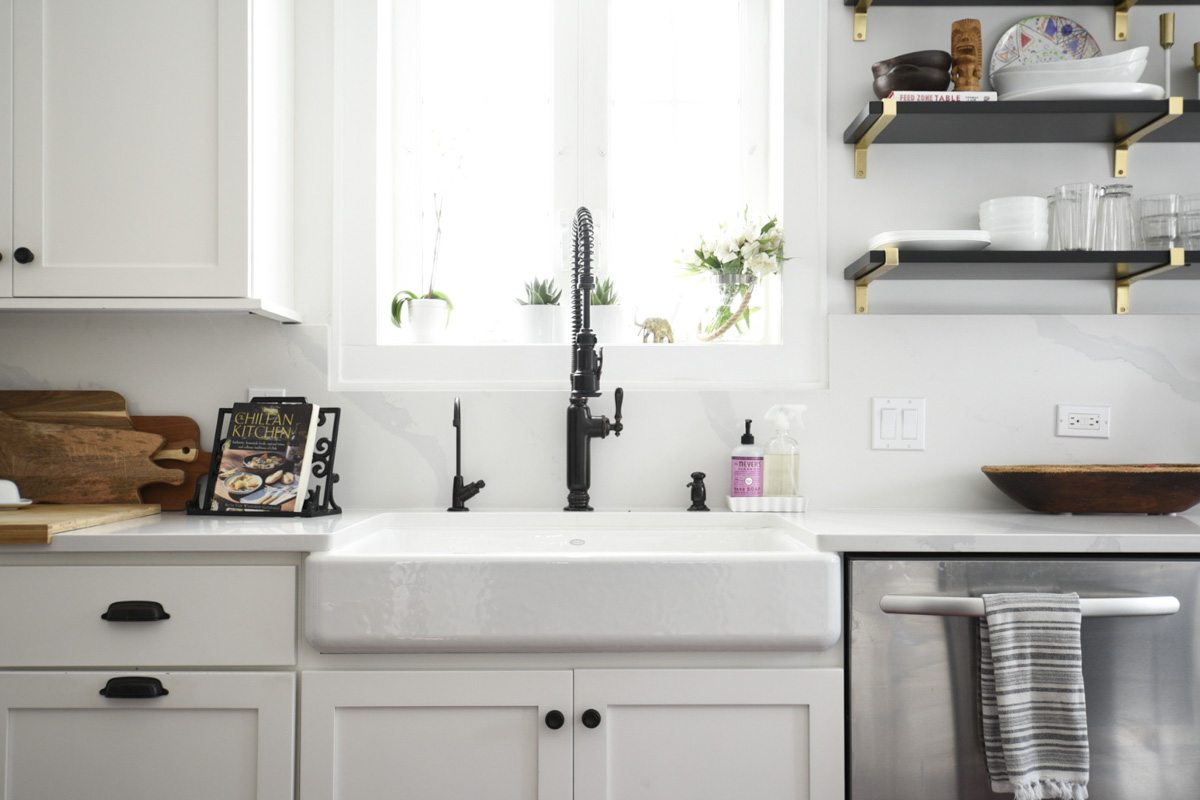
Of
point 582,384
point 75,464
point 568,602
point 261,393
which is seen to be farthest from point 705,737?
point 75,464

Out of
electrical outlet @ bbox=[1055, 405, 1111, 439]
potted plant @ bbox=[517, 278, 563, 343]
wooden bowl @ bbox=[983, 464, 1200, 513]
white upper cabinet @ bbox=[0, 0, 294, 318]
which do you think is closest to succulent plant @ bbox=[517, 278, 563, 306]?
potted plant @ bbox=[517, 278, 563, 343]

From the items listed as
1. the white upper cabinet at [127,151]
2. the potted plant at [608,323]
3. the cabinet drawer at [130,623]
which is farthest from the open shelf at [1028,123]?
the cabinet drawer at [130,623]

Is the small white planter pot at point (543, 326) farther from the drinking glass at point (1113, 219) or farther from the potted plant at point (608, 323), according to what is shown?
the drinking glass at point (1113, 219)

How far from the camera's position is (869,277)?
1.90 m

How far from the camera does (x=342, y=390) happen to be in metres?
1.95

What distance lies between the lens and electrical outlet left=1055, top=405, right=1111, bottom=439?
1.94 metres

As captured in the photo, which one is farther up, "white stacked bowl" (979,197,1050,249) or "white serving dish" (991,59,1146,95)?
"white serving dish" (991,59,1146,95)

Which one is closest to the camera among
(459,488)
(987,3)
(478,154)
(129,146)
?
(129,146)

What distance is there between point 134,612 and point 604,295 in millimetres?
1202

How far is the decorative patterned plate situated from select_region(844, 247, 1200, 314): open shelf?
512mm

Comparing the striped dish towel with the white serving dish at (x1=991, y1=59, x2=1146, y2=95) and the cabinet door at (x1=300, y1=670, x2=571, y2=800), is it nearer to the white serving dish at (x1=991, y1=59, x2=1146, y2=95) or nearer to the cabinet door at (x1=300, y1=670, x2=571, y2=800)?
the cabinet door at (x1=300, y1=670, x2=571, y2=800)

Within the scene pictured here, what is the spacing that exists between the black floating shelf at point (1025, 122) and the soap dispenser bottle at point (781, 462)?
685mm

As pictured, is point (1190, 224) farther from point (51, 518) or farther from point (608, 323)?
point (51, 518)

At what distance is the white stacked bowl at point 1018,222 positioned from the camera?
1806 millimetres
